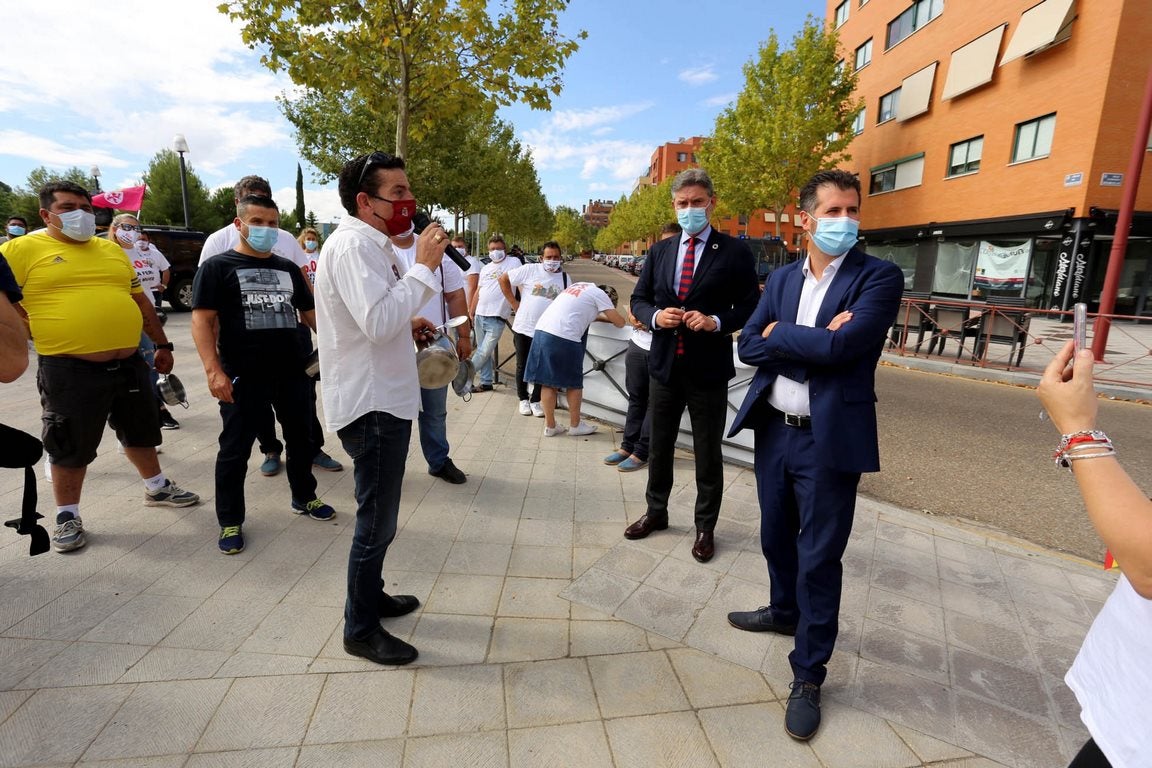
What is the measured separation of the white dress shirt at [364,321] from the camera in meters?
2.06

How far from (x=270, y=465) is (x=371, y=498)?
8.59 feet

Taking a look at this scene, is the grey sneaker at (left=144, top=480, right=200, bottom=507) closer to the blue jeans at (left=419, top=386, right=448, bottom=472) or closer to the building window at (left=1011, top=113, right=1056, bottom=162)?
the blue jeans at (left=419, top=386, right=448, bottom=472)

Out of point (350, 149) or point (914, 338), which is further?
point (350, 149)

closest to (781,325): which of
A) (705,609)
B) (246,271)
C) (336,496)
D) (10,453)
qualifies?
(705,609)

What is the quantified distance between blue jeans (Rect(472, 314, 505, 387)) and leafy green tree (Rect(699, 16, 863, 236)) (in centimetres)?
1870

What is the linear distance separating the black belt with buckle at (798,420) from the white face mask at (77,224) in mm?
3927

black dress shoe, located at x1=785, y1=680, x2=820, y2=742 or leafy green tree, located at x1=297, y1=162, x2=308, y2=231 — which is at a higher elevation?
leafy green tree, located at x1=297, y1=162, x2=308, y2=231

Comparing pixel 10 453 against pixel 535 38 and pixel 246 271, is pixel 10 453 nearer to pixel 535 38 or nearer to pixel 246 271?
pixel 246 271

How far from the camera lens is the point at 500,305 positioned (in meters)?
7.39

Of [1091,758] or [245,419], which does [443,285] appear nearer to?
[245,419]

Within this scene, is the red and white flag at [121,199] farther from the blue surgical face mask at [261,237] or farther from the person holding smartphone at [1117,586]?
the person holding smartphone at [1117,586]

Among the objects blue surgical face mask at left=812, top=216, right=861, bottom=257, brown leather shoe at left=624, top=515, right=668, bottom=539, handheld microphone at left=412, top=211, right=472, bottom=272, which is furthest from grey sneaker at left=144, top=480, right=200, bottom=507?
blue surgical face mask at left=812, top=216, right=861, bottom=257

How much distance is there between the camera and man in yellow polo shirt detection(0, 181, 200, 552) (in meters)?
3.13

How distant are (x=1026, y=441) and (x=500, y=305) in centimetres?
619
